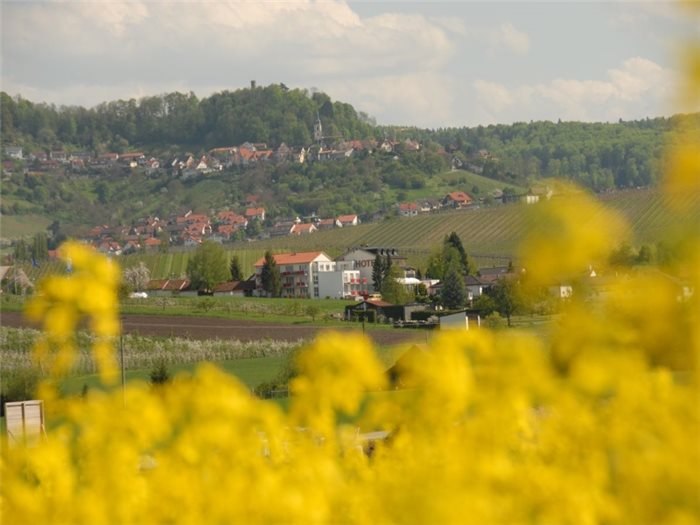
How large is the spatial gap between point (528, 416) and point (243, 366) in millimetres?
38207

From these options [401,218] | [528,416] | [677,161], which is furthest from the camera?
[401,218]

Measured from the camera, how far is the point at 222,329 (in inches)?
2340

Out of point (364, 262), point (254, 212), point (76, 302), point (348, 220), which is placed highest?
point (76, 302)

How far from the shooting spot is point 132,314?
66.3 m

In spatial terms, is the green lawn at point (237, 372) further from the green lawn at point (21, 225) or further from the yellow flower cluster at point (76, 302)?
the green lawn at point (21, 225)

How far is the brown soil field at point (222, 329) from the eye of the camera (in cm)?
5503

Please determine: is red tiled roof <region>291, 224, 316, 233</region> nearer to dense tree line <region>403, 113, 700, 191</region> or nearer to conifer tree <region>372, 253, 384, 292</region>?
dense tree line <region>403, 113, 700, 191</region>

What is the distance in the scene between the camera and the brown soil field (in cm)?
5503

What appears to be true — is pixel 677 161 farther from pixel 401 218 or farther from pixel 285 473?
pixel 401 218

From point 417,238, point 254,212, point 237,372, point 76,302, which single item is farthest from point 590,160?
point 76,302

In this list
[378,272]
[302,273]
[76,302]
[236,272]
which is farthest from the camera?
[236,272]

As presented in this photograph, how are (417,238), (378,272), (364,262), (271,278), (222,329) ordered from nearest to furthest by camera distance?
(222,329), (378,272), (271,278), (364,262), (417,238)

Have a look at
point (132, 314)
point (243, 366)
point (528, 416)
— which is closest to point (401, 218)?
point (132, 314)

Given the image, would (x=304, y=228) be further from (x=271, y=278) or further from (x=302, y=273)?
(x=271, y=278)
